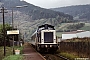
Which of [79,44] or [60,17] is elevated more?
[60,17]

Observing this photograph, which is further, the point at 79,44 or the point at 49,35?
the point at 49,35

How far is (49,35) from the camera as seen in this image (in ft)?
143

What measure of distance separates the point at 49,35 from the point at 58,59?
30.9 ft

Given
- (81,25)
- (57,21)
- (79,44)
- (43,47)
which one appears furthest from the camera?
(57,21)

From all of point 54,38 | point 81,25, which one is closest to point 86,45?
point 54,38

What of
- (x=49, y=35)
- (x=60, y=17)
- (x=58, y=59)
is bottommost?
(x=58, y=59)

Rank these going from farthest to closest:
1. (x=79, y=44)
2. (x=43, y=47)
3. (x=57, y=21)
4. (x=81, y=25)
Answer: (x=57, y=21) < (x=81, y=25) < (x=43, y=47) < (x=79, y=44)

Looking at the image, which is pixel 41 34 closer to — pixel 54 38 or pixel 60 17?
pixel 54 38

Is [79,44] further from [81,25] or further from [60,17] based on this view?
[60,17]

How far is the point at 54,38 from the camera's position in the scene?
43156 mm

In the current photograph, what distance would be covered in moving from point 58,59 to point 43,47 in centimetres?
840

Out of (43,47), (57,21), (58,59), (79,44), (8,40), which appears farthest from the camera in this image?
(57,21)

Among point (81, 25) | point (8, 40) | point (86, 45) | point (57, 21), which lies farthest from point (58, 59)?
point (57, 21)

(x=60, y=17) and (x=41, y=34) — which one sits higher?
(x=60, y=17)
